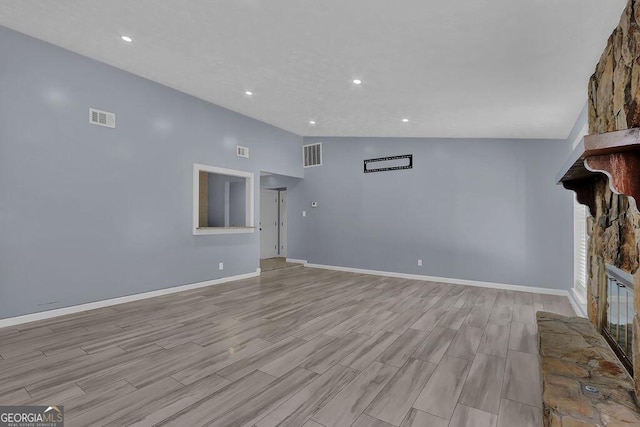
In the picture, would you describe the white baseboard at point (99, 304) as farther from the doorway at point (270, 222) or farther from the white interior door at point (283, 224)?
the white interior door at point (283, 224)

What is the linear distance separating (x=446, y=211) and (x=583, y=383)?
4.35m

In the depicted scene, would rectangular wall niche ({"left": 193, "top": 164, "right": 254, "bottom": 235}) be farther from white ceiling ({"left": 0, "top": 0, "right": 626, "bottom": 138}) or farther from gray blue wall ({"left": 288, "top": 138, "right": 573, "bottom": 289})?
white ceiling ({"left": 0, "top": 0, "right": 626, "bottom": 138})

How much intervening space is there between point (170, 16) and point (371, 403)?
3.65 meters

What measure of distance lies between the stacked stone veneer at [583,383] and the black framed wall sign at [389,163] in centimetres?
428

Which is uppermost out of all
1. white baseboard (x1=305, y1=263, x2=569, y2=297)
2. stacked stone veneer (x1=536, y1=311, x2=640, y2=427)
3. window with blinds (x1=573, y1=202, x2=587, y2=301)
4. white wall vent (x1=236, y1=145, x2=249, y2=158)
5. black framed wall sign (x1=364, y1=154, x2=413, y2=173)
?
white wall vent (x1=236, y1=145, x2=249, y2=158)

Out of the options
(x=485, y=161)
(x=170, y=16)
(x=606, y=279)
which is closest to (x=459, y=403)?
(x=606, y=279)

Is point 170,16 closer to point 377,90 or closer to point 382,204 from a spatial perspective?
point 377,90

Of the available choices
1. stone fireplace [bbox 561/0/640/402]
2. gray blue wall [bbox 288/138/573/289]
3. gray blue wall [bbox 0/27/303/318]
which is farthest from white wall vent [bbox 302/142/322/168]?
stone fireplace [bbox 561/0/640/402]

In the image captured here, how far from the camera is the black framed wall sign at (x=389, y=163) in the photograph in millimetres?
6195

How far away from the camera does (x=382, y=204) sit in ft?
21.4

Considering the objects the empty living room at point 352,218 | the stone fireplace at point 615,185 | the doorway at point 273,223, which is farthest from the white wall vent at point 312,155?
the stone fireplace at point 615,185

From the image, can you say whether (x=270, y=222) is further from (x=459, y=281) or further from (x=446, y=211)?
(x=459, y=281)

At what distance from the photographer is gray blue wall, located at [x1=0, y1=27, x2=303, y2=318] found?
3.36 metres

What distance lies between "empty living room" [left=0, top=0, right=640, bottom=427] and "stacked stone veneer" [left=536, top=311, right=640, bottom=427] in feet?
0.05
